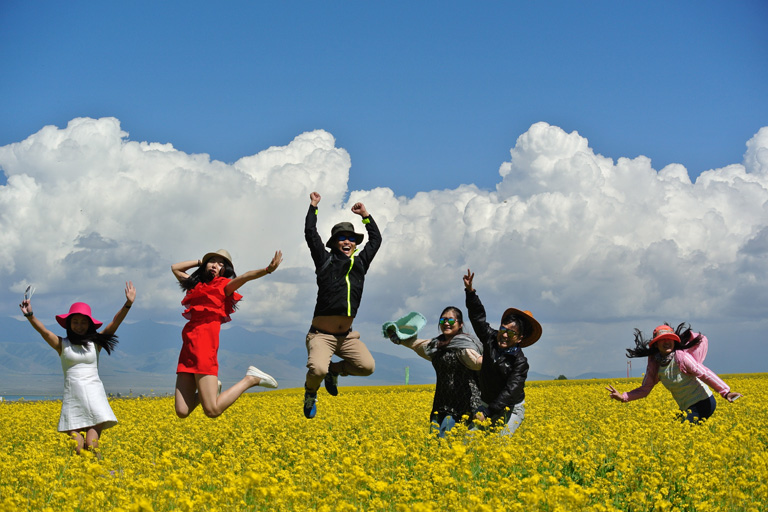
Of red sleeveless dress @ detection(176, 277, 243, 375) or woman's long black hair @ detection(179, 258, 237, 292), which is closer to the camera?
red sleeveless dress @ detection(176, 277, 243, 375)

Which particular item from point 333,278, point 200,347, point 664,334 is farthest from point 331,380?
point 664,334

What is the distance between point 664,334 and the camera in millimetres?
8633

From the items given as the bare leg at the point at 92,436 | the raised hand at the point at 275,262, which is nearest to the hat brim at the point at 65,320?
the bare leg at the point at 92,436

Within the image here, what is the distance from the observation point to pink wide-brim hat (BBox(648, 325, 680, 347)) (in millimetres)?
8641

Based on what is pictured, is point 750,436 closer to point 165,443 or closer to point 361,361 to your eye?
point 361,361

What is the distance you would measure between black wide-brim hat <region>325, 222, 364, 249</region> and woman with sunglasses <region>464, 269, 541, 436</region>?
1254mm

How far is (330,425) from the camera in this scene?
1145 cm

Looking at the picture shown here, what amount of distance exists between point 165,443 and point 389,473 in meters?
3.64

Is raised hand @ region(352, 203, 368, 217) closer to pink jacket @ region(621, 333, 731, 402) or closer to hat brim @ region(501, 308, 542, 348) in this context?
hat brim @ region(501, 308, 542, 348)

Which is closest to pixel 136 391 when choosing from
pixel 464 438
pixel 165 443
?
pixel 165 443

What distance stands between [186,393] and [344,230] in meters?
2.34

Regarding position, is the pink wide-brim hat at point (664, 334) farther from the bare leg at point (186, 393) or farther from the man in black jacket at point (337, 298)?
the bare leg at point (186, 393)

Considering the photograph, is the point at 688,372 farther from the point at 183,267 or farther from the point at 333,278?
the point at 183,267

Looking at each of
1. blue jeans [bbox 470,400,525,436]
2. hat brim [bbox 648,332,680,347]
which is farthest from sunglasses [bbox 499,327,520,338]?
hat brim [bbox 648,332,680,347]
